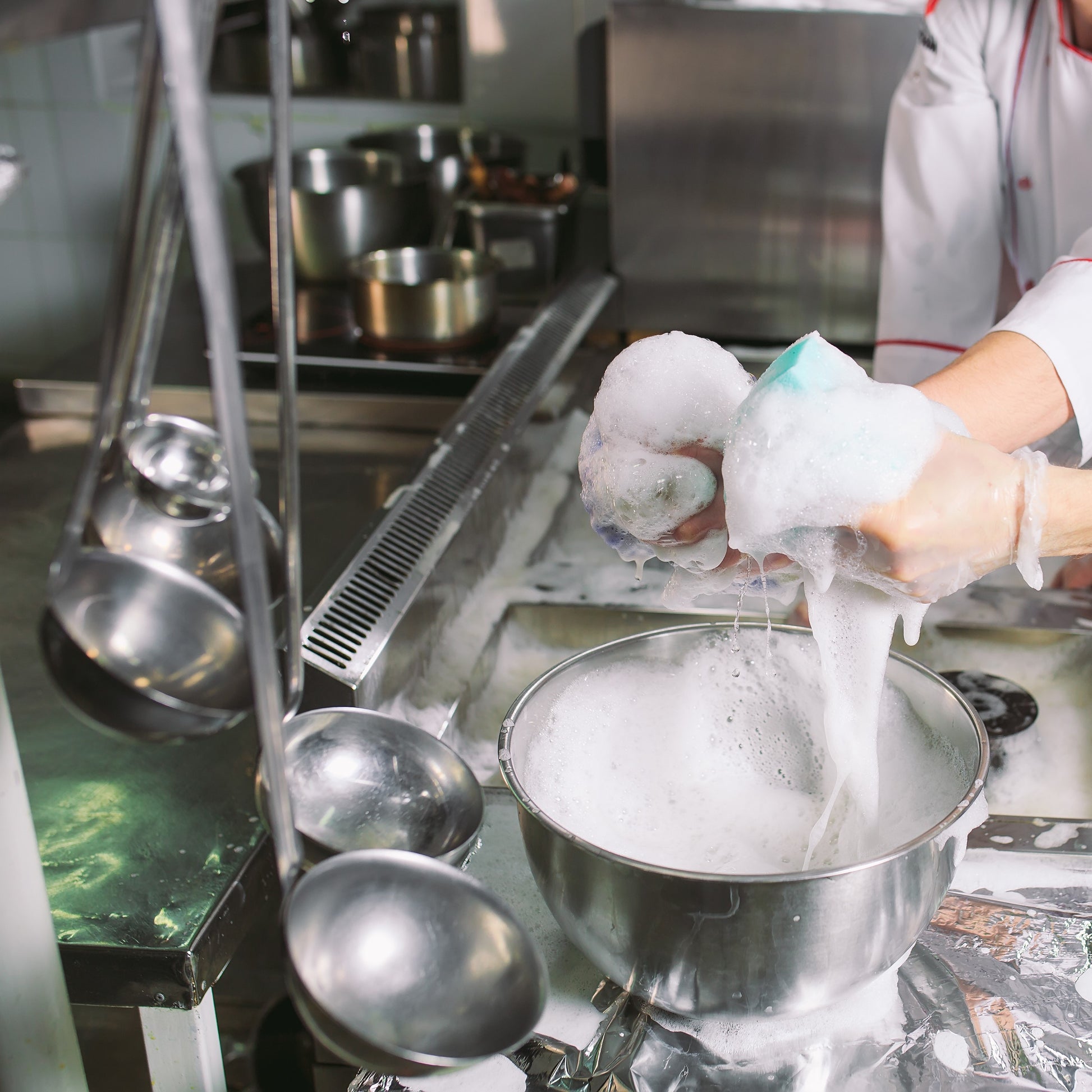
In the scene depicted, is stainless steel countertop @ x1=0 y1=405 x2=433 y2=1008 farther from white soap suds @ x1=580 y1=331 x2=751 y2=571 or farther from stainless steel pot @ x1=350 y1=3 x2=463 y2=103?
stainless steel pot @ x1=350 y1=3 x2=463 y2=103

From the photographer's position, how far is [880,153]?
6.05 feet

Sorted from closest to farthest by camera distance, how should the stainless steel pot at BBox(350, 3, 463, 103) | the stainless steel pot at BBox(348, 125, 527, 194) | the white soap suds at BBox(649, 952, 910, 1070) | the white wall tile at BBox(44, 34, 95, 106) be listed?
the white soap suds at BBox(649, 952, 910, 1070) → the stainless steel pot at BBox(348, 125, 527, 194) → the stainless steel pot at BBox(350, 3, 463, 103) → the white wall tile at BBox(44, 34, 95, 106)

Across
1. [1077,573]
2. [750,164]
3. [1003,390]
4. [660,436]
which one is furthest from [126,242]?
[750,164]

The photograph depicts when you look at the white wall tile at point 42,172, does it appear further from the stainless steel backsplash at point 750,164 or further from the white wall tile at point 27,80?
the stainless steel backsplash at point 750,164

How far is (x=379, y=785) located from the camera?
0.68 metres

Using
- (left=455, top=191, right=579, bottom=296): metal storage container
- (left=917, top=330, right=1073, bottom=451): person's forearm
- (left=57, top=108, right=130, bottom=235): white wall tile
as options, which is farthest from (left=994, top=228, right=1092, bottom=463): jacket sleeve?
(left=57, top=108, right=130, bottom=235): white wall tile

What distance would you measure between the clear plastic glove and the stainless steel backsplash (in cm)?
123

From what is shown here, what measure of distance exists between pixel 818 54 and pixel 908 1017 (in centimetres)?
155

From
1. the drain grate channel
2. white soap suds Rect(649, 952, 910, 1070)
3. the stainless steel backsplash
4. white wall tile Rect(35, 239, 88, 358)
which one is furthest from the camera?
white wall tile Rect(35, 239, 88, 358)

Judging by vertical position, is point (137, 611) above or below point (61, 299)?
above

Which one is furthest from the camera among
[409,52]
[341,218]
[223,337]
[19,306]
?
[19,306]

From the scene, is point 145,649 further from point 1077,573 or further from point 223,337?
point 1077,573

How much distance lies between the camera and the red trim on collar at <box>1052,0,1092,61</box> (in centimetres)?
119

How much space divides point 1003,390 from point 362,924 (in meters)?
0.78
